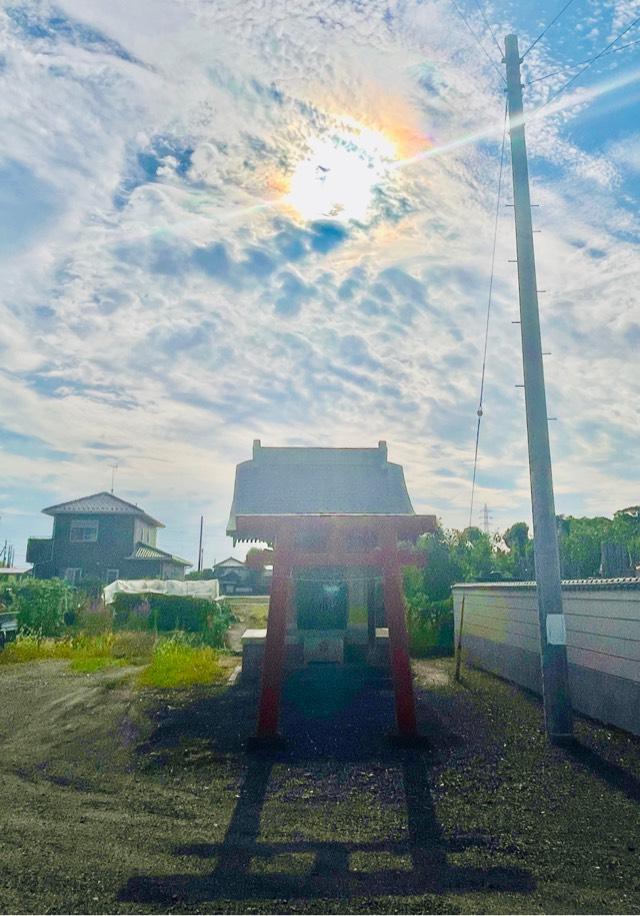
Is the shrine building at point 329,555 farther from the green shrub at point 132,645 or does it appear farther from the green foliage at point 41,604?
the green foliage at point 41,604

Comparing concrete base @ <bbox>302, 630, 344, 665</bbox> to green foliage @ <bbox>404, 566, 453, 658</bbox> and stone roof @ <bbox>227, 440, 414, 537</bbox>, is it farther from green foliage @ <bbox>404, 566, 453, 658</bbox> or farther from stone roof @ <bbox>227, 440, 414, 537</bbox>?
stone roof @ <bbox>227, 440, 414, 537</bbox>

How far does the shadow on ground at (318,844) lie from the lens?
410 cm

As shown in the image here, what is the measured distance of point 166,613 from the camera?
2211 cm

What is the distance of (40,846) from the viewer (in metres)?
4.67

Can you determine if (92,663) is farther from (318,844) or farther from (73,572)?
(73,572)

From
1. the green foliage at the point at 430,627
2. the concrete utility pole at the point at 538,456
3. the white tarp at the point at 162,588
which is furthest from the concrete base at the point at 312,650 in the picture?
the white tarp at the point at 162,588

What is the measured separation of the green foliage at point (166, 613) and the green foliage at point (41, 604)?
170 cm

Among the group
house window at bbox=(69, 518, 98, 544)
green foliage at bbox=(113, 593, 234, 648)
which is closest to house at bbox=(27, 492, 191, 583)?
Answer: house window at bbox=(69, 518, 98, 544)

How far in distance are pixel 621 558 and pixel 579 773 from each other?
9636 millimetres

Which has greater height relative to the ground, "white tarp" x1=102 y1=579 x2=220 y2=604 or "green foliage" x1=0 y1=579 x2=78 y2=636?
"white tarp" x1=102 y1=579 x2=220 y2=604

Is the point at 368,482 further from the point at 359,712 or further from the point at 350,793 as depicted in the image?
the point at 350,793

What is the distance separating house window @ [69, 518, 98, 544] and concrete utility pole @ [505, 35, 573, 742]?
1304 inches

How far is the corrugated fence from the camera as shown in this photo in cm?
818

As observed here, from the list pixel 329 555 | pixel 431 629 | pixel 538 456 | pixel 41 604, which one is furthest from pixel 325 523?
pixel 41 604
